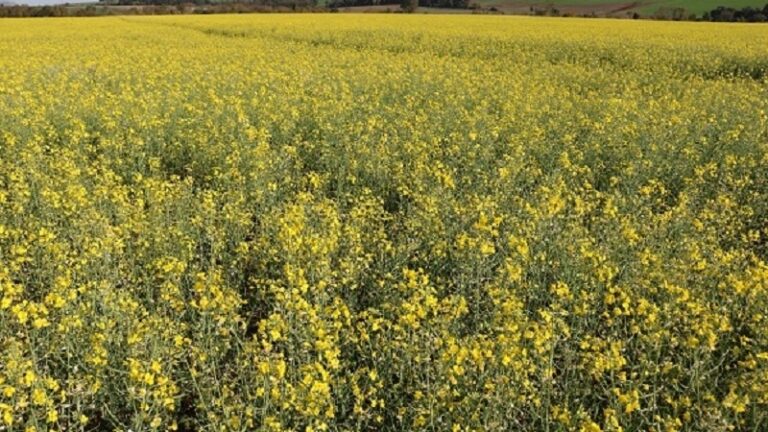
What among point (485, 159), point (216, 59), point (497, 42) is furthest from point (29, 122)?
point (497, 42)

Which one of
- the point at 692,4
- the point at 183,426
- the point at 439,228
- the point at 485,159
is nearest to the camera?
the point at 183,426

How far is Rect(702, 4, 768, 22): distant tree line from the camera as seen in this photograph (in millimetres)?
47125

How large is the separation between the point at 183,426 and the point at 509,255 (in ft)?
9.62

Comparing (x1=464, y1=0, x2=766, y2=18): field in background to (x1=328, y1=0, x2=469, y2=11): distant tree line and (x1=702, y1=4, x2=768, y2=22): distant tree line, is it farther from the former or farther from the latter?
(x1=702, y1=4, x2=768, y2=22): distant tree line

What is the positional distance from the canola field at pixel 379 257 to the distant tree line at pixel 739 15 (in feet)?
137

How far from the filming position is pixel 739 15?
49656 millimetres

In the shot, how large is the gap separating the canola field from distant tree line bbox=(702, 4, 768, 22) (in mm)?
41702

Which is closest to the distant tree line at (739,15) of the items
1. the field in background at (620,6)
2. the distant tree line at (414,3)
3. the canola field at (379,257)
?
the field in background at (620,6)

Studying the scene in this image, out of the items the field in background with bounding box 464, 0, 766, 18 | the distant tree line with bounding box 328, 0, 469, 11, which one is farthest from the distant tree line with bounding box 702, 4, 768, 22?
the distant tree line with bounding box 328, 0, 469, 11

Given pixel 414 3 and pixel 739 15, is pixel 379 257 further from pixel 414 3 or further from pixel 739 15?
pixel 414 3

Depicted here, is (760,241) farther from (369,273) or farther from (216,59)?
(216,59)

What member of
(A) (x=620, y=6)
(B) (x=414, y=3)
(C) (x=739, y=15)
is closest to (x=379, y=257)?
(C) (x=739, y=15)

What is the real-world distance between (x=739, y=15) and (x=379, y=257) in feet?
182

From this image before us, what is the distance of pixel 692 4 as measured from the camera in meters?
62.5
